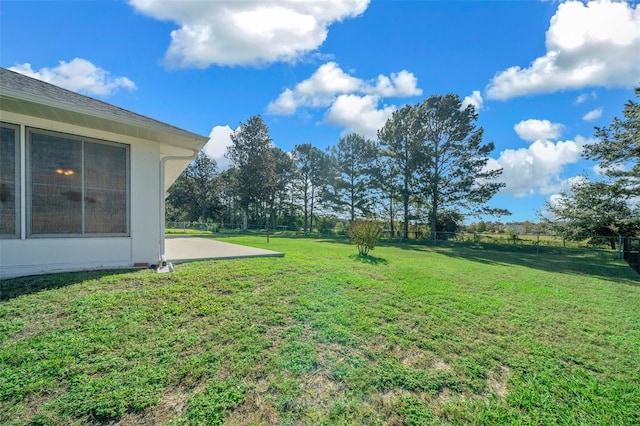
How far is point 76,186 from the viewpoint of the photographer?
4.87 meters

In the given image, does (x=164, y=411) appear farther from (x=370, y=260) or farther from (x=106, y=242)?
(x=370, y=260)

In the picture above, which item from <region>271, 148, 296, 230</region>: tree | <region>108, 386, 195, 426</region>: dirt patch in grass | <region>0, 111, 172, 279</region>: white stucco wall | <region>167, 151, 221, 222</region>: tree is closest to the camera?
<region>108, 386, 195, 426</region>: dirt patch in grass

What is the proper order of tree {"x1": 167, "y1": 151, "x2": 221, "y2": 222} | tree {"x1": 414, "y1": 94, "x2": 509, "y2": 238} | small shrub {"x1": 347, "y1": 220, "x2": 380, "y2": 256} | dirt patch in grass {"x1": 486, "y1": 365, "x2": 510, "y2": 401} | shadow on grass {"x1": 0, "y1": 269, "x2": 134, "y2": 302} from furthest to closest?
tree {"x1": 167, "y1": 151, "x2": 221, "y2": 222}
tree {"x1": 414, "y1": 94, "x2": 509, "y2": 238}
small shrub {"x1": 347, "y1": 220, "x2": 380, "y2": 256}
shadow on grass {"x1": 0, "y1": 269, "x2": 134, "y2": 302}
dirt patch in grass {"x1": 486, "y1": 365, "x2": 510, "y2": 401}

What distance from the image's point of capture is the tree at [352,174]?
1156 inches

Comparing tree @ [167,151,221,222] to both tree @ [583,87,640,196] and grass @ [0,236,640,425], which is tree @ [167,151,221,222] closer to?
grass @ [0,236,640,425]

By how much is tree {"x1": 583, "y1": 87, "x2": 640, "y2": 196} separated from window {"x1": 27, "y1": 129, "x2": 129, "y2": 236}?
21.7m

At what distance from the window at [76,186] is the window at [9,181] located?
0.47 feet

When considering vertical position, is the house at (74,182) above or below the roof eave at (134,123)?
below

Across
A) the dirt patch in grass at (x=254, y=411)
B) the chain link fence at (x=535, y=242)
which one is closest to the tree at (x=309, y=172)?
the chain link fence at (x=535, y=242)

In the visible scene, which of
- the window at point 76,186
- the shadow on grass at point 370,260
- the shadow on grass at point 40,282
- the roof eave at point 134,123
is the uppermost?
the roof eave at point 134,123

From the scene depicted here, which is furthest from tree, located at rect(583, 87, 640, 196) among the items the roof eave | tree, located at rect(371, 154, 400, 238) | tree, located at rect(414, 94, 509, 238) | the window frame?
the window frame

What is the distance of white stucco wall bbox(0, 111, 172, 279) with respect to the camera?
14.5ft

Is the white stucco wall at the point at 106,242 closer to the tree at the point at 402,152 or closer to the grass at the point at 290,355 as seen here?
the grass at the point at 290,355

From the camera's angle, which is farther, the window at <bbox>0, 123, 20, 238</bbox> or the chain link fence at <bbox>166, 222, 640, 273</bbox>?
the chain link fence at <bbox>166, 222, 640, 273</bbox>
